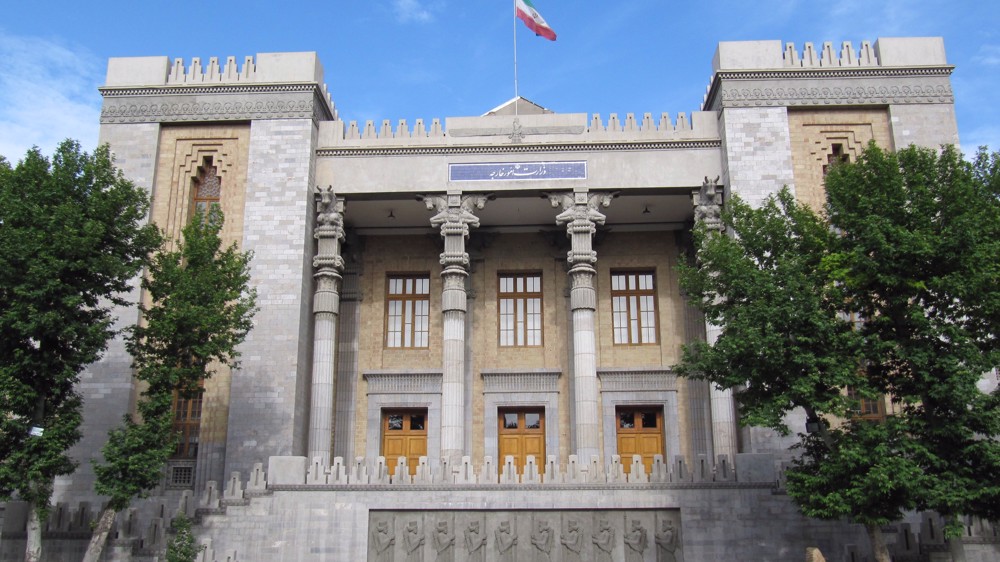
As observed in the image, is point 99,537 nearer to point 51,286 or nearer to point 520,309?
point 51,286

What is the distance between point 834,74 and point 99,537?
21.7 meters

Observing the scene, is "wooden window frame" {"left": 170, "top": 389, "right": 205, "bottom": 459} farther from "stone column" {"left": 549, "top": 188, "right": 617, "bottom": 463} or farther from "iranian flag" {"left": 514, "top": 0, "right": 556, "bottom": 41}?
"iranian flag" {"left": 514, "top": 0, "right": 556, "bottom": 41}

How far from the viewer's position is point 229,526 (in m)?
19.5

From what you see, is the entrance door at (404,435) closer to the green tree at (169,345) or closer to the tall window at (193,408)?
the tall window at (193,408)

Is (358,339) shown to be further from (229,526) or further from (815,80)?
(815,80)

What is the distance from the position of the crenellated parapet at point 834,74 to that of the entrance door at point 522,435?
1061 cm

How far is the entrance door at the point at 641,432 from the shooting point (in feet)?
87.3

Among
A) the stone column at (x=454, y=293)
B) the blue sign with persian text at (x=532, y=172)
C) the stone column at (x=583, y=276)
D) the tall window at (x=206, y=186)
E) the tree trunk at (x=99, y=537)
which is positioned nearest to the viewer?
the tree trunk at (x=99, y=537)

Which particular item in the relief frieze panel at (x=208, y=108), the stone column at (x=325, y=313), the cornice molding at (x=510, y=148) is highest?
the relief frieze panel at (x=208, y=108)

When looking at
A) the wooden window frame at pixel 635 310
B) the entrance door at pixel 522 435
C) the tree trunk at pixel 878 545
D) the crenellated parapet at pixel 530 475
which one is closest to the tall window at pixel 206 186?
the crenellated parapet at pixel 530 475

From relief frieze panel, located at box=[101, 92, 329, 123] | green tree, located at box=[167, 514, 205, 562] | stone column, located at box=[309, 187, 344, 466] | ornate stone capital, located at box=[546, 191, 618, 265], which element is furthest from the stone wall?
relief frieze panel, located at box=[101, 92, 329, 123]

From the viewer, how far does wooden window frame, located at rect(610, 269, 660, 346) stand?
1086 inches

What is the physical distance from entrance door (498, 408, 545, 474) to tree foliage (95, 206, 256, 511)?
30.6 feet

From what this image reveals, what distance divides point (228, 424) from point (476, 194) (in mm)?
9078
